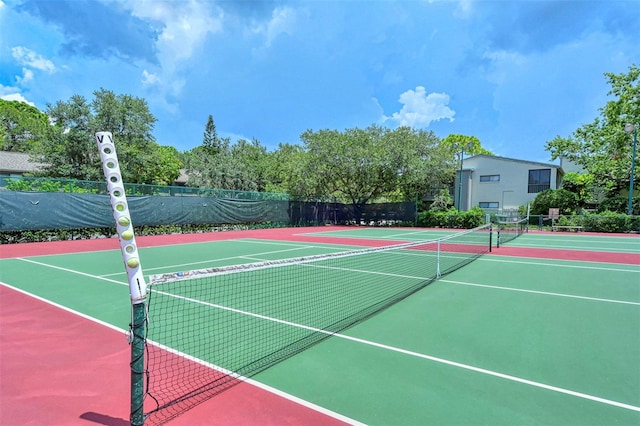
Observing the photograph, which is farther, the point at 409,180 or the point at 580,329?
the point at 409,180

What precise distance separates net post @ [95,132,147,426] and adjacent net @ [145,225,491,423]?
0.47m

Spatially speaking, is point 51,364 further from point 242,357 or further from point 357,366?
point 357,366

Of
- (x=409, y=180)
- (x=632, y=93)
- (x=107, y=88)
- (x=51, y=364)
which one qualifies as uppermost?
(x=632, y=93)

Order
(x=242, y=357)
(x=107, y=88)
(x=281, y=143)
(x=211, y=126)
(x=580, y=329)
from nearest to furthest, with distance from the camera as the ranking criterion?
(x=242, y=357) → (x=580, y=329) → (x=107, y=88) → (x=281, y=143) → (x=211, y=126)

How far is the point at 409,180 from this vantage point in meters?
28.6

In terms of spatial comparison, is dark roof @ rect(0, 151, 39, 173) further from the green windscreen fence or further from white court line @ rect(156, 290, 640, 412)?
white court line @ rect(156, 290, 640, 412)

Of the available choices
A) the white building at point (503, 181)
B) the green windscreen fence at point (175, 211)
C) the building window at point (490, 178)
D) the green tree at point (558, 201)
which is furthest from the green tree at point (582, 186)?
the green windscreen fence at point (175, 211)

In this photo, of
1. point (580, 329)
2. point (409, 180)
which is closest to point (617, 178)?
point (409, 180)

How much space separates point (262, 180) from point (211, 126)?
36.5m

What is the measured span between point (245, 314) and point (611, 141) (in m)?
35.0

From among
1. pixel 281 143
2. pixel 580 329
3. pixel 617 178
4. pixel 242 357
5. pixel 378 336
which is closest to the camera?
pixel 242 357

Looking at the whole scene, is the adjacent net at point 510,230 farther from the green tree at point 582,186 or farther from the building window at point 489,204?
the green tree at point 582,186

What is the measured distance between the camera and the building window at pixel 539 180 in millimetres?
32294

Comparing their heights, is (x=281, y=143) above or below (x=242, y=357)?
above
